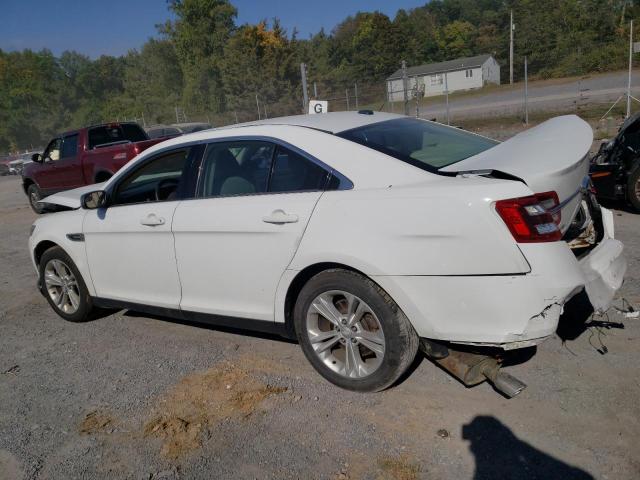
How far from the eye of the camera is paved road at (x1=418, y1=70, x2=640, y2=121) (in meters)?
22.1

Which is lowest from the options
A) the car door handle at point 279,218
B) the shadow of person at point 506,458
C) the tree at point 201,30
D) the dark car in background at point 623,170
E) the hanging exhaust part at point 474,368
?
the shadow of person at point 506,458

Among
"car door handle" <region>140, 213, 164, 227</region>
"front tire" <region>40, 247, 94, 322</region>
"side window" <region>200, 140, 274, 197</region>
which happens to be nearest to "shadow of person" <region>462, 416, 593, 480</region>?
"side window" <region>200, 140, 274, 197</region>

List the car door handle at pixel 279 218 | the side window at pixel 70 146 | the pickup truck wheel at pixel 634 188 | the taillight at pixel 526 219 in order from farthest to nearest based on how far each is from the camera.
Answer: the side window at pixel 70 146 < the pickup truck wheel at pixel 634 188 < the car door handle at pixel 279 218 < the taillight at pixel 526 219

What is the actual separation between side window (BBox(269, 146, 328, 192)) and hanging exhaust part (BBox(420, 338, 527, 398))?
3.73 feet

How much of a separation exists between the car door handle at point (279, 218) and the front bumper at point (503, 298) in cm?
66

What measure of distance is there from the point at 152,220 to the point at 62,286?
165 cm

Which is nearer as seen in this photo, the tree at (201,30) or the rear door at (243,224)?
the rear door at (243,224)

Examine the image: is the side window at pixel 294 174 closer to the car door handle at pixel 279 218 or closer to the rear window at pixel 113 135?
the car door handle at pixel 279 218

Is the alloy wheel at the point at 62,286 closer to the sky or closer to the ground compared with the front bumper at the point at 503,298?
closer to the ground

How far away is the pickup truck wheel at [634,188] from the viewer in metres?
6.58

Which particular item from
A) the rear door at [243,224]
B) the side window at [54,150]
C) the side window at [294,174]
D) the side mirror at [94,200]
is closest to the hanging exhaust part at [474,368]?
the rear door at [243,224]

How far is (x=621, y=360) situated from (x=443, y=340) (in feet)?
4.18

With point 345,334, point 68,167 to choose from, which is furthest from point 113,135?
point 345,334

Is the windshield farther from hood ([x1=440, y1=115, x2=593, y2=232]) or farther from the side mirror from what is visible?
the side mirror
